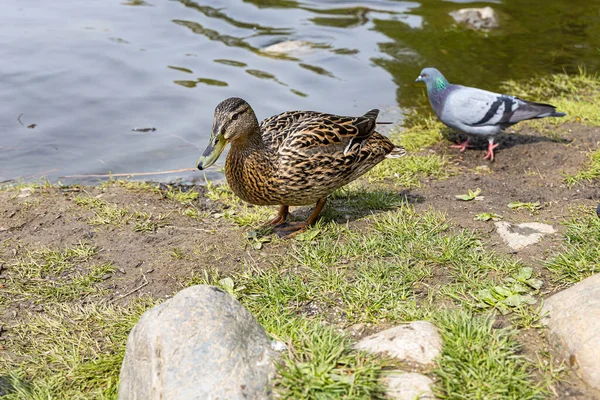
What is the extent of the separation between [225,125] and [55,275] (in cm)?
156

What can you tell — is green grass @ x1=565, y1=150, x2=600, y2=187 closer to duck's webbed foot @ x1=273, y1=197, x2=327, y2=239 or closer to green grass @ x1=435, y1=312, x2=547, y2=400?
duck's webbed foot @ x1=273, y1=197, x2=327, y2=239

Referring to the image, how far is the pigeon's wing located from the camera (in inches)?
246

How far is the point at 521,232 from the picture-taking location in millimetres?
4328

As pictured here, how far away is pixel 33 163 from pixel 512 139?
16.5 feet

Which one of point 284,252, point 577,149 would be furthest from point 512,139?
point 284,252

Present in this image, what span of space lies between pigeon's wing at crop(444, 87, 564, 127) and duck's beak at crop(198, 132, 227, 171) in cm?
307

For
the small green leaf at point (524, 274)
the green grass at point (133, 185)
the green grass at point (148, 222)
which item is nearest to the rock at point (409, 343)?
the small green leaf at point (524, 274)

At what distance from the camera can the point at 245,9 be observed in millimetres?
10234

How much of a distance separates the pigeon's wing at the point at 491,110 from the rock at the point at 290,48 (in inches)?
127

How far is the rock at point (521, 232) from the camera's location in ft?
13.7

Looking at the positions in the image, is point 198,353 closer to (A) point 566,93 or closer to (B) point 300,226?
(B) point 300,226

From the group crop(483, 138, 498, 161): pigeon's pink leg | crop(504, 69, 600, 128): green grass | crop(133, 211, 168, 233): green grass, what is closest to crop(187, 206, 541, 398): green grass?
crop(133, 211, 168, 233): green grass

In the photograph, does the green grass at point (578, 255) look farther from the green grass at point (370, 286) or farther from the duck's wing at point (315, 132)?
the duck's wing at point (315, 132)

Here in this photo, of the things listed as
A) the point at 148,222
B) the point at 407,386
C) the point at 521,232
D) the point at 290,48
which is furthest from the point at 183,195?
the point at 290,48
